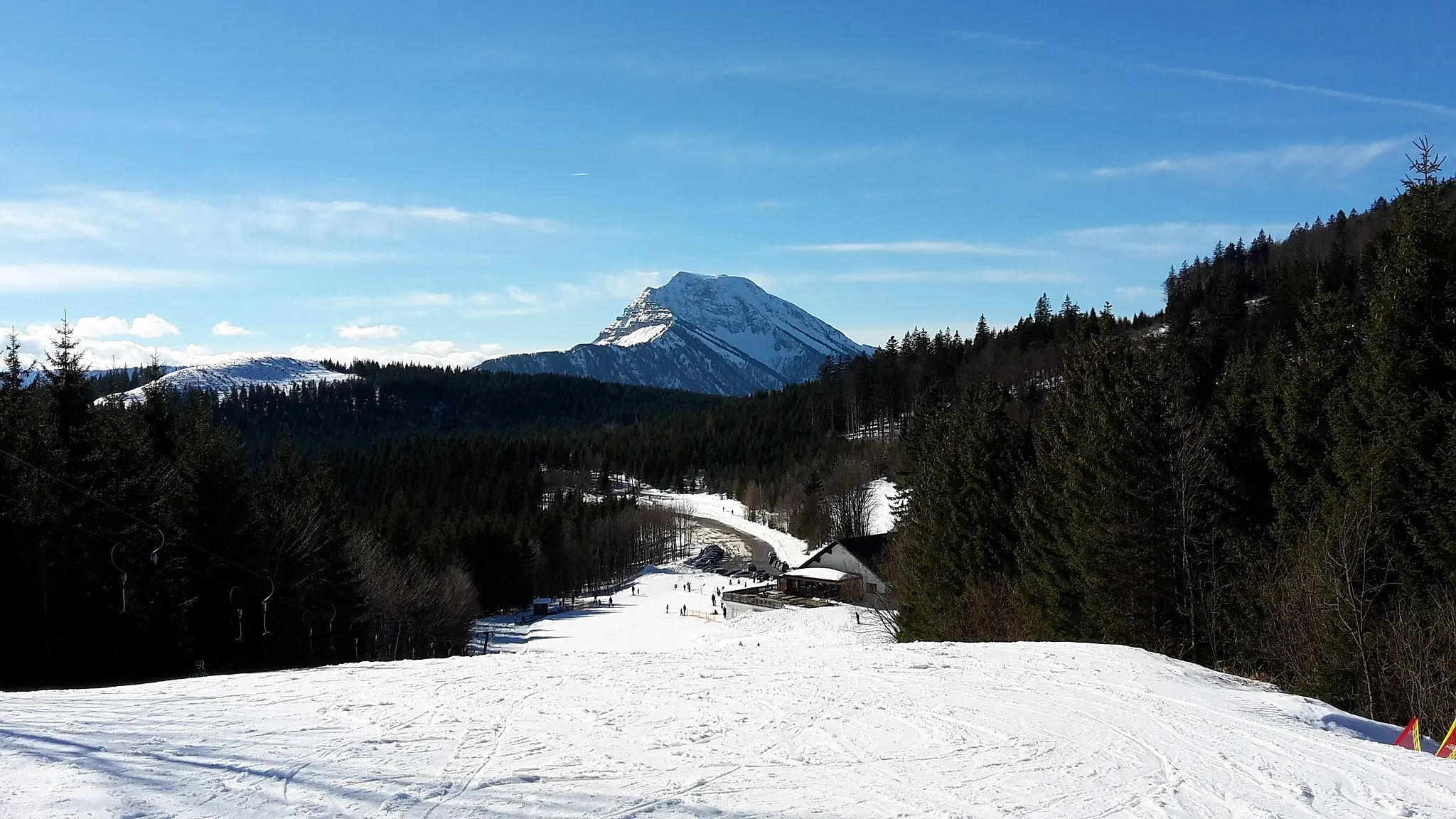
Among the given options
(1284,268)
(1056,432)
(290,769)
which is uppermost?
(1284,268)

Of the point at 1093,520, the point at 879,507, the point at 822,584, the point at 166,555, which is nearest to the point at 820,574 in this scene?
the point at 822,584

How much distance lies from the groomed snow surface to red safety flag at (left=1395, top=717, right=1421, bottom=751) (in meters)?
0.26

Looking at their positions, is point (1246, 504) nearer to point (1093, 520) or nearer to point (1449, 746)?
point (1093, 520)

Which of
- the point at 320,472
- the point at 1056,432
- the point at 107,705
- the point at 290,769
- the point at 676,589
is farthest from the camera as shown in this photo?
the point at 676,589

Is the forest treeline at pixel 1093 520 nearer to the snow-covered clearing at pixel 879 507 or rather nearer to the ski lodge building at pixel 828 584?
the ski lodge building at pixel 828 584

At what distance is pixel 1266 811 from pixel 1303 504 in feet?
50.5

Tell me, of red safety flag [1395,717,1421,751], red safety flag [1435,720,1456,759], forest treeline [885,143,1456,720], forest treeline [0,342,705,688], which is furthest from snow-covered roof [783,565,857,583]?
red safety flag [1435,720,1456,759]

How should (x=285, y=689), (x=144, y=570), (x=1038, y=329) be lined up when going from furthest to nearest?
(x=1038, y=329) → (x=144, y=570) → (x=285, y=689)

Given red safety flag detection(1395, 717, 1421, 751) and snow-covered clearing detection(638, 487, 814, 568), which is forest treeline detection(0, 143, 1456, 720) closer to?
red safety flag detection(1395, 717, 1421, 751)

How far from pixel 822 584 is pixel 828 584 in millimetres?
431

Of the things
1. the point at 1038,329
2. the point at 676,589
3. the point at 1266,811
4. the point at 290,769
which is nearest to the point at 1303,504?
the point at 1266,811

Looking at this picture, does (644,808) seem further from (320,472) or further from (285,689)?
(320,472)

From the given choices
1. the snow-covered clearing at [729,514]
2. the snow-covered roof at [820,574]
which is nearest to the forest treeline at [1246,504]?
the snow-covered roof at [820,574]

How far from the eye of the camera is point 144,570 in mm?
24297
